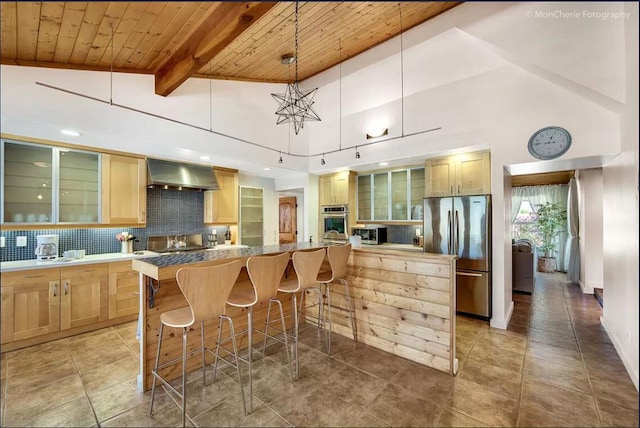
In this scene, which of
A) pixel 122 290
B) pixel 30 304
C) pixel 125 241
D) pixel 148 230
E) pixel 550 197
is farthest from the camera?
pixel 550 197

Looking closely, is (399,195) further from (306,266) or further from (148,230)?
(148,230)

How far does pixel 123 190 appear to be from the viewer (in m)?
3.91

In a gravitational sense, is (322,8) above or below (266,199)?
above

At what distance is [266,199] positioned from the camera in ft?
19.6

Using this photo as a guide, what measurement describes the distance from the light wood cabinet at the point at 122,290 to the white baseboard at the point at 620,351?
17.5 feet

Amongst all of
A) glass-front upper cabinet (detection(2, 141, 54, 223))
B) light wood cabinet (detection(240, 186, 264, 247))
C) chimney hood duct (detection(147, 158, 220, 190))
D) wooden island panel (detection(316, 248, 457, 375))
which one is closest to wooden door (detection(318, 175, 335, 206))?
light wood cabinet (detection(240, 186, 264, 247))

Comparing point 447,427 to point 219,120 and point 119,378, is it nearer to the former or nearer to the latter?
point 119,378

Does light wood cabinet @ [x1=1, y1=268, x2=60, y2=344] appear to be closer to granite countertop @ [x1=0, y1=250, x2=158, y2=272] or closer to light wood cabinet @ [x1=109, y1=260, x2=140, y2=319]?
granite countertop @ [x1=0, y1=250, x2=158, y2=272]

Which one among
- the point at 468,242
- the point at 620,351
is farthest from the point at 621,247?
the point at 468,242

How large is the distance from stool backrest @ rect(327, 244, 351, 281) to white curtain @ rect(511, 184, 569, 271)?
7.13 meters

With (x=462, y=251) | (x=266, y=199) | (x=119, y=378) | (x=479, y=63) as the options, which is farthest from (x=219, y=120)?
(x=462, y=251)

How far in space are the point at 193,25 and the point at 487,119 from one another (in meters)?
3.54

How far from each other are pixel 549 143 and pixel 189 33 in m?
4.04

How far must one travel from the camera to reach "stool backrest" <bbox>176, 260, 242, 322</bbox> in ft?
5.92
